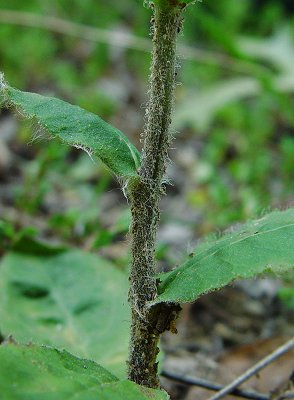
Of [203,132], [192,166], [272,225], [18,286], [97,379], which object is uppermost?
[203,132]

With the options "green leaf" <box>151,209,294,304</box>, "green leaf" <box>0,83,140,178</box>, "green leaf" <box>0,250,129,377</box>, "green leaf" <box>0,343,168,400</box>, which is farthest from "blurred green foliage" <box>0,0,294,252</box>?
"green leaf" <box>0,343,168,400</box>

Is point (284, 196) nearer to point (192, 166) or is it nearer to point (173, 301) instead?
point (192, 166)

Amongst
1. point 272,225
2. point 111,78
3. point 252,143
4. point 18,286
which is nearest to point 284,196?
point 252,143

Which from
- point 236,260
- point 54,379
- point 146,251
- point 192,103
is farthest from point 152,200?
point 192,103

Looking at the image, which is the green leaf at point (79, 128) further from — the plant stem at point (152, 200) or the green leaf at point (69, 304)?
the green leaf at point (69, 304)

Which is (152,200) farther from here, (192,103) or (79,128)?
(192,103)

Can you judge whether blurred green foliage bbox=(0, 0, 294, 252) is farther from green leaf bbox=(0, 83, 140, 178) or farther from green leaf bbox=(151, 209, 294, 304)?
green leaf bbox=(0, 83, 140, 178)
